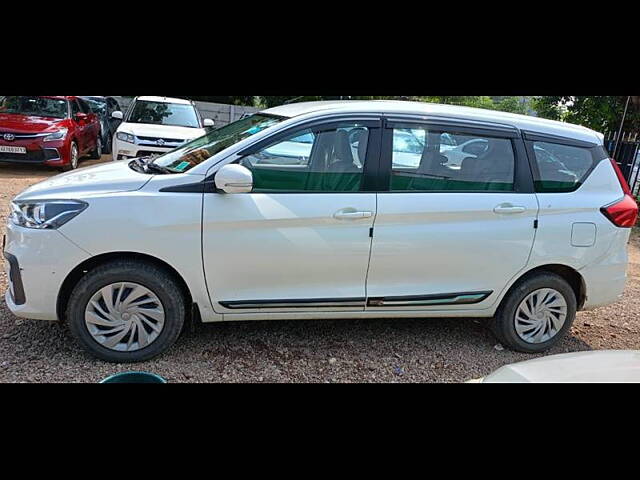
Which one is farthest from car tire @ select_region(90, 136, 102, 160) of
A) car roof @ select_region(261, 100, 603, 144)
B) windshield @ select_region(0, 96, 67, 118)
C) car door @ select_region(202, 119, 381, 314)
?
car door @ select_region(202, 119, 381, 314)

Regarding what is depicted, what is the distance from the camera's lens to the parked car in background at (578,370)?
212 cm

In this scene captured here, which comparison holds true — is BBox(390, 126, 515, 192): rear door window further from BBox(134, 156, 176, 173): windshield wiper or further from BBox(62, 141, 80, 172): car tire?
BBox(62, 141, 80, 172): car tire

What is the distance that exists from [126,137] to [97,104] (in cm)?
610

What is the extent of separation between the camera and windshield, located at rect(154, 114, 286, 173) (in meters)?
3.51

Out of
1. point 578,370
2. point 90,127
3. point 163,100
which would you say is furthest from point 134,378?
point 90,127

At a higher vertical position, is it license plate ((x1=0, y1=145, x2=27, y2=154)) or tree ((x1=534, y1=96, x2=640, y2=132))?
tree ((x1=534, y1=96, x2=640, y2=132))

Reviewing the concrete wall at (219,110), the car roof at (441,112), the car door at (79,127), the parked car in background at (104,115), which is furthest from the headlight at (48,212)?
the concrete wall at (219,110)

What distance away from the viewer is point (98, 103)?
45.1ft

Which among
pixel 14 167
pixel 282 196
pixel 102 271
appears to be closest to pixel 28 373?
pixel 102 271

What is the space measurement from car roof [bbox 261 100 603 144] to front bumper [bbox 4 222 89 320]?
182 cm

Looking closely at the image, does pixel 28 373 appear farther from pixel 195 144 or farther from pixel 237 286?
pixel 195 144

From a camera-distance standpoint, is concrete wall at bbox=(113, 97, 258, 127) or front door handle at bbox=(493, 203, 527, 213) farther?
concrete wall at bbox=(113, 97, 258, 127)

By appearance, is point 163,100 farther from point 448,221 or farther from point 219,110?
point 448,221

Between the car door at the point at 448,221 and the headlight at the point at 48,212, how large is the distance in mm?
2038
